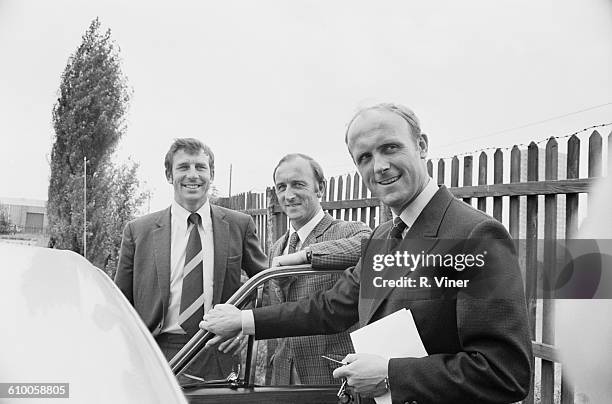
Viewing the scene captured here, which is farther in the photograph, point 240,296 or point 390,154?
point 240,296

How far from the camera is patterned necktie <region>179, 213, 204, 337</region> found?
1.83m

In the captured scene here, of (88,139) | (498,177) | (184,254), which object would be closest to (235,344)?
(184,254)

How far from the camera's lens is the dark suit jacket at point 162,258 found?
1.98 meters

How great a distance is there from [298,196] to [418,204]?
86 centimetres

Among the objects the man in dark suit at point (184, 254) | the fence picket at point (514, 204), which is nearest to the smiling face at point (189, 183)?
the man in dark suit at point (184, 254)

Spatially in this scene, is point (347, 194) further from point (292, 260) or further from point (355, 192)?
point (292, 260)

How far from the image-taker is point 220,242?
2.10 metres

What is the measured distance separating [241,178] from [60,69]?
1.85 ft

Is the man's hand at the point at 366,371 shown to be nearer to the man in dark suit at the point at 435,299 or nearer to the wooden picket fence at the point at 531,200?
the man in dark suit at the point at 435,299

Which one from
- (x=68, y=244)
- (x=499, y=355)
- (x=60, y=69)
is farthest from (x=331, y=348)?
(x=60, y=69)

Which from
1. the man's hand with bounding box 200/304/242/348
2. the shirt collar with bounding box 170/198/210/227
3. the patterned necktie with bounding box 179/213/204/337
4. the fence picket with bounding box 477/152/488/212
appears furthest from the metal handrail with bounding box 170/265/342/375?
the fence picket with bounding box 477/152/488/212

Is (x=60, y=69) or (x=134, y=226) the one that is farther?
(x=134, y=226)

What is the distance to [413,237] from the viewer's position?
137cm

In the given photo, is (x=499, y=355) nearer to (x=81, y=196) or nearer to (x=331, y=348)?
(x=331, y=348)
